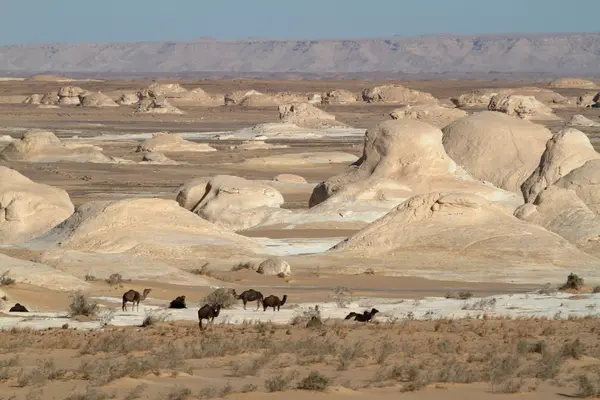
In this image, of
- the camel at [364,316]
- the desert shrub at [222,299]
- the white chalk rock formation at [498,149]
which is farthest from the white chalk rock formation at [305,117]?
the camel at [364,316]

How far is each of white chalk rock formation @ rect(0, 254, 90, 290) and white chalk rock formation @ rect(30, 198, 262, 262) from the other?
142 inches

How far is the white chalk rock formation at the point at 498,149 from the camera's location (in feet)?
101

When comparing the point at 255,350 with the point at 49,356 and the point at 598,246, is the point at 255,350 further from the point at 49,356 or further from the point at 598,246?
the point at 598,246

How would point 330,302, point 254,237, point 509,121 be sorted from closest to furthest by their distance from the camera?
point 330,302, point 254,237, point 509,121

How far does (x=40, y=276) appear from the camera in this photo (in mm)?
17312

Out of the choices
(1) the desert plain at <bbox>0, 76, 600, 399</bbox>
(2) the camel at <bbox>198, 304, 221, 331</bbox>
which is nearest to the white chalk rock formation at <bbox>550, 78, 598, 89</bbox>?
(1) the desert plain at <bbox>0, 76, 600, 399</bbox>

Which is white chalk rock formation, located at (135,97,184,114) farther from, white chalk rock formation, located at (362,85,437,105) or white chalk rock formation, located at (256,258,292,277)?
white chalk rock formation, located at (256,258,292,277)

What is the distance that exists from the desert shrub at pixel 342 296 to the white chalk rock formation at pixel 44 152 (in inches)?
1159

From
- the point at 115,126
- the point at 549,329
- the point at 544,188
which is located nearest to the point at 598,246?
the point at 544,188

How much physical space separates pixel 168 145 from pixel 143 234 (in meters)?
31.2

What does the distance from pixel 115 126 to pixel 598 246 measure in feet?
180

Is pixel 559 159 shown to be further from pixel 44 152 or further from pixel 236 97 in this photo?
pixel 236 97

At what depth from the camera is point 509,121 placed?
31922 mm

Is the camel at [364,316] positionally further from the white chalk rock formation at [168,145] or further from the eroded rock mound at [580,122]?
the eroded rock mound at [580,122]
